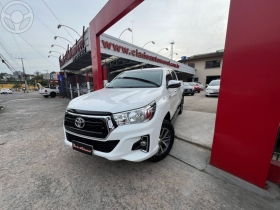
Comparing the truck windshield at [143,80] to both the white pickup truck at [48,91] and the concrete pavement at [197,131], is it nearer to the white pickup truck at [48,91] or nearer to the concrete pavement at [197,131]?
the concrete pavement at [197,131]

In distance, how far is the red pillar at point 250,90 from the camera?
4.99 ft

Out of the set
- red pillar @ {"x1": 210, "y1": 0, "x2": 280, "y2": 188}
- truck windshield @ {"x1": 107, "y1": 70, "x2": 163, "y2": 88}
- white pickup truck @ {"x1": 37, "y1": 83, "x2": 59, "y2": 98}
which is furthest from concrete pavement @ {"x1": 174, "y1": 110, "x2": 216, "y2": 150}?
white pickup truck @ {"x1": 37, "y1": 83, "x2": 59, "y2": 98}

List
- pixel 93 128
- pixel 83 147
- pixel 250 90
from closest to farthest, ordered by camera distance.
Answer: pixel 250 90 → pixel 93 128 → pixel 83 147

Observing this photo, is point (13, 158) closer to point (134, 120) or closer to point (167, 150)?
point (134, 120)

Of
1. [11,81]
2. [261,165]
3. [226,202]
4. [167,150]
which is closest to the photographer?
[226,202]

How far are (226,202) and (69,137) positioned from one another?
2.39m

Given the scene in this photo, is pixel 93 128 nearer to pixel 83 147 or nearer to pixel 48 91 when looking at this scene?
pixel 83 147

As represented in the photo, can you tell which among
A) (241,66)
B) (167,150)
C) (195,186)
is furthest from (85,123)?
(241,66)

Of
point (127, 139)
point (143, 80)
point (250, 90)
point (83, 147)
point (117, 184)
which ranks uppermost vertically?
point (143, 80)

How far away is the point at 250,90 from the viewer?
1.71 meters

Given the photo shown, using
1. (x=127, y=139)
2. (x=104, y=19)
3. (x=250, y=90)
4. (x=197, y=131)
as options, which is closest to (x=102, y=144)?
(x=127, y=139)

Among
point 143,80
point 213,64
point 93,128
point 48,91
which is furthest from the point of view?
point 213,64

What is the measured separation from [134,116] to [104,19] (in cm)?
506

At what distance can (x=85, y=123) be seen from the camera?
1.86 meters
